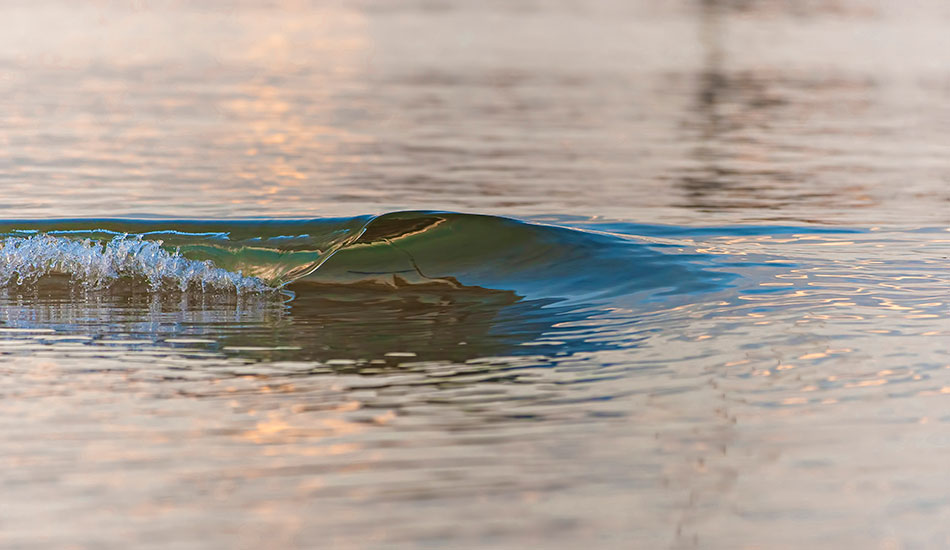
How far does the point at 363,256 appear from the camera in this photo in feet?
30.1

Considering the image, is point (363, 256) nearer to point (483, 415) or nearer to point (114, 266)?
point (114, 266)

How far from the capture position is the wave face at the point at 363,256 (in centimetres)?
859

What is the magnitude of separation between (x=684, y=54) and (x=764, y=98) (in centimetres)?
755

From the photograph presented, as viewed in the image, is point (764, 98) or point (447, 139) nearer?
point (447, 139)

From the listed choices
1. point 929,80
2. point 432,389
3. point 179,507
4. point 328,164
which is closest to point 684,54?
point 929,80

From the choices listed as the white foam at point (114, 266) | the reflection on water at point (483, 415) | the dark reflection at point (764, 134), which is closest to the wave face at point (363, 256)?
the white foam at point (114, 266)

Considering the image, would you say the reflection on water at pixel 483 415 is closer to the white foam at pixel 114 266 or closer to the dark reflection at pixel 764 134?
the white foam at pixel 114 266

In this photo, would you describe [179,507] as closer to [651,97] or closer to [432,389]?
[432,389]

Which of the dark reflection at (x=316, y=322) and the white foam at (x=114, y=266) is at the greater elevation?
the white foam at (x=114, y=266)

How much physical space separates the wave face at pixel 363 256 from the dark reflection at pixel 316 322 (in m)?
0.25

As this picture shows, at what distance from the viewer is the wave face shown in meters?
8.59

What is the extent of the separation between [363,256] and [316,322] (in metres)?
1.75

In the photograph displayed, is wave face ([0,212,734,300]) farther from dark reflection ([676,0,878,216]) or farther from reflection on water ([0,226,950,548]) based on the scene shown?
dark reflection ([676,0,878,216])

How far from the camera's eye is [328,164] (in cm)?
1414
